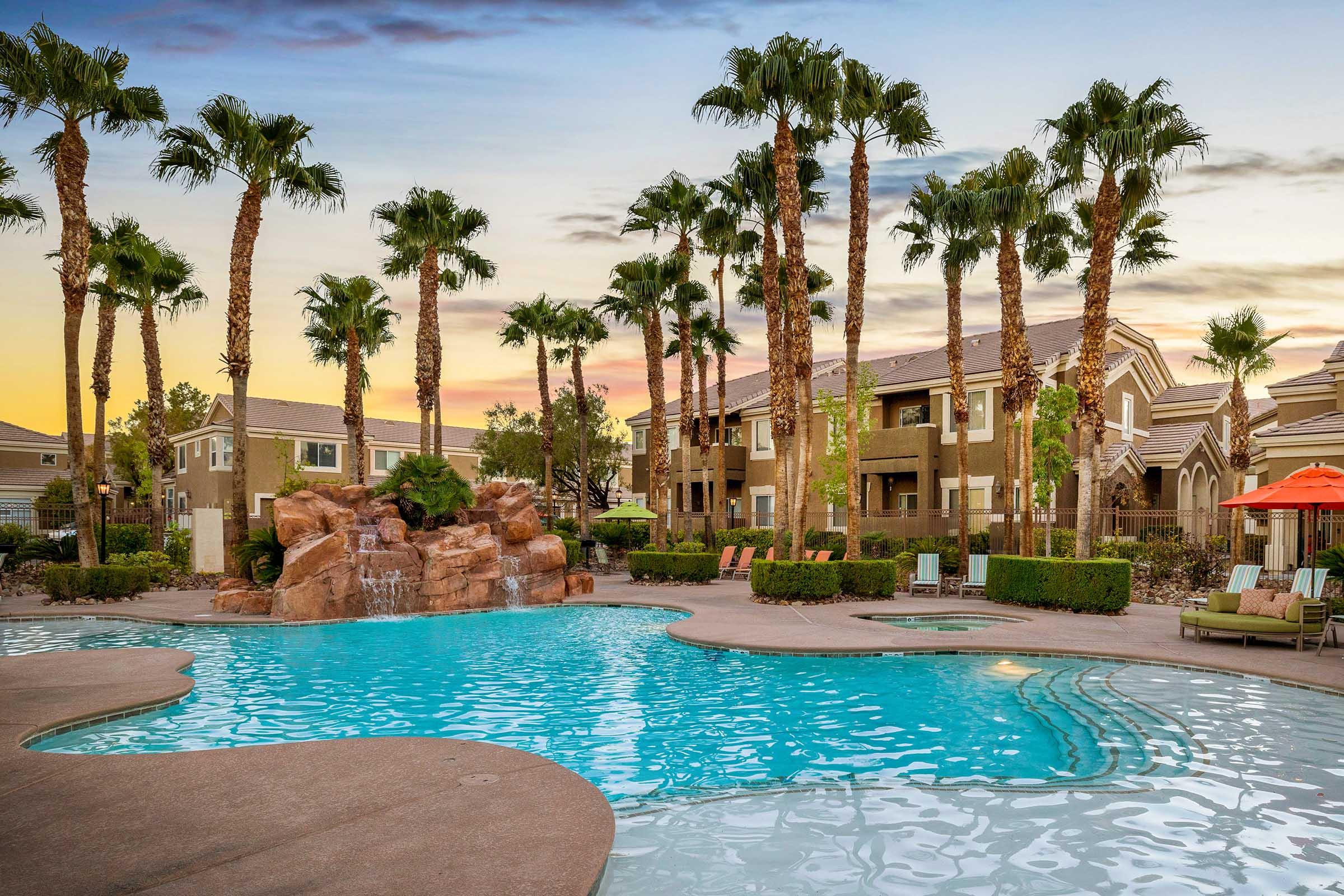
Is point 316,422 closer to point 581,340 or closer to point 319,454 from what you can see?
point 319,454

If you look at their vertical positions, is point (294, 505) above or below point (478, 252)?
below

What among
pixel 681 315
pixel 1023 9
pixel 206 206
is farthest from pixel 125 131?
pixel 1023 9

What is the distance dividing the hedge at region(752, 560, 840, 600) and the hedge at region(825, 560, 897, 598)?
0.51m

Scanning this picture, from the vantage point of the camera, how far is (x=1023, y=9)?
16.3 m

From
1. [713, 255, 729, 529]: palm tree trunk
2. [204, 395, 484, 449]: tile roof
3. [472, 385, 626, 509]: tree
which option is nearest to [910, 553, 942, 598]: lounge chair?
[713, 255, 729, 529]: palm tree trunk

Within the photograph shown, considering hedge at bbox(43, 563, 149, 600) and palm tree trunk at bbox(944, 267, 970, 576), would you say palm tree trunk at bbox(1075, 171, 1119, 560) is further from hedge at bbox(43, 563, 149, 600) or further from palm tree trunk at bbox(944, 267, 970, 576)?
hedge at bbox(43, 563, 149, 600)

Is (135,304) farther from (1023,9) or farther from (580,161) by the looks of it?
(1023,9)

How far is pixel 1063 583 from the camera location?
19.7m

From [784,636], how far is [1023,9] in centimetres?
1277

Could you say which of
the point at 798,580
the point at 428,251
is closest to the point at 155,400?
the point at 428,251

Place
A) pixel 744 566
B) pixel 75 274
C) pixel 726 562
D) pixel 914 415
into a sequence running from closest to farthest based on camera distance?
1. pixel 75 274
2. pixel 744 566
3. pixel 726 562
4. pixel 914 415

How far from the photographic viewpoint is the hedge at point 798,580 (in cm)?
2098

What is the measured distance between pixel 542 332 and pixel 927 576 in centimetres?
2222

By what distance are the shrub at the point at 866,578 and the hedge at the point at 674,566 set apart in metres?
6.00
